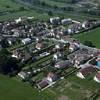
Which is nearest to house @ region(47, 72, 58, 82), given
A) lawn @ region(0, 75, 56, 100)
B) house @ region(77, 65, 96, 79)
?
lawn @ region(0, 75, 56, 100)

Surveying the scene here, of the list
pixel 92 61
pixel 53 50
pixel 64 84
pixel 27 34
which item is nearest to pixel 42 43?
pixel 53 50

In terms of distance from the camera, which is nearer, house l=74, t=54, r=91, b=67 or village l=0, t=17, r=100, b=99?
village l=0, t=17, r=100, b=99

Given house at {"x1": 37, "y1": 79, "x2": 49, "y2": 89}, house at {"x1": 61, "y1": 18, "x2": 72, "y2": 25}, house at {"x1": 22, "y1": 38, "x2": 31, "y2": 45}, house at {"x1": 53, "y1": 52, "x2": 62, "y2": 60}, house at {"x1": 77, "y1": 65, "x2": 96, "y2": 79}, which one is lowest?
house at {"x1": 61, "y1": 18, "x2": 72, "y2": 25}

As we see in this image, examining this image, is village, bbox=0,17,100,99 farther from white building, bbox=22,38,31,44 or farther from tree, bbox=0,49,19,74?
tree, bbox=0,49,19,74

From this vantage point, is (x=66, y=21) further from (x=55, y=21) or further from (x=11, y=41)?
(x=11, y=41)

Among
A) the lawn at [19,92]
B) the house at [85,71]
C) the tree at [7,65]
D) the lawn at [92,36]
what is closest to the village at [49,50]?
the house at [85,71]

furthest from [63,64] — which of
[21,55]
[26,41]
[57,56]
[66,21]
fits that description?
[66,21]

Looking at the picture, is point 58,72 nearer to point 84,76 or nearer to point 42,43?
point 84,76
